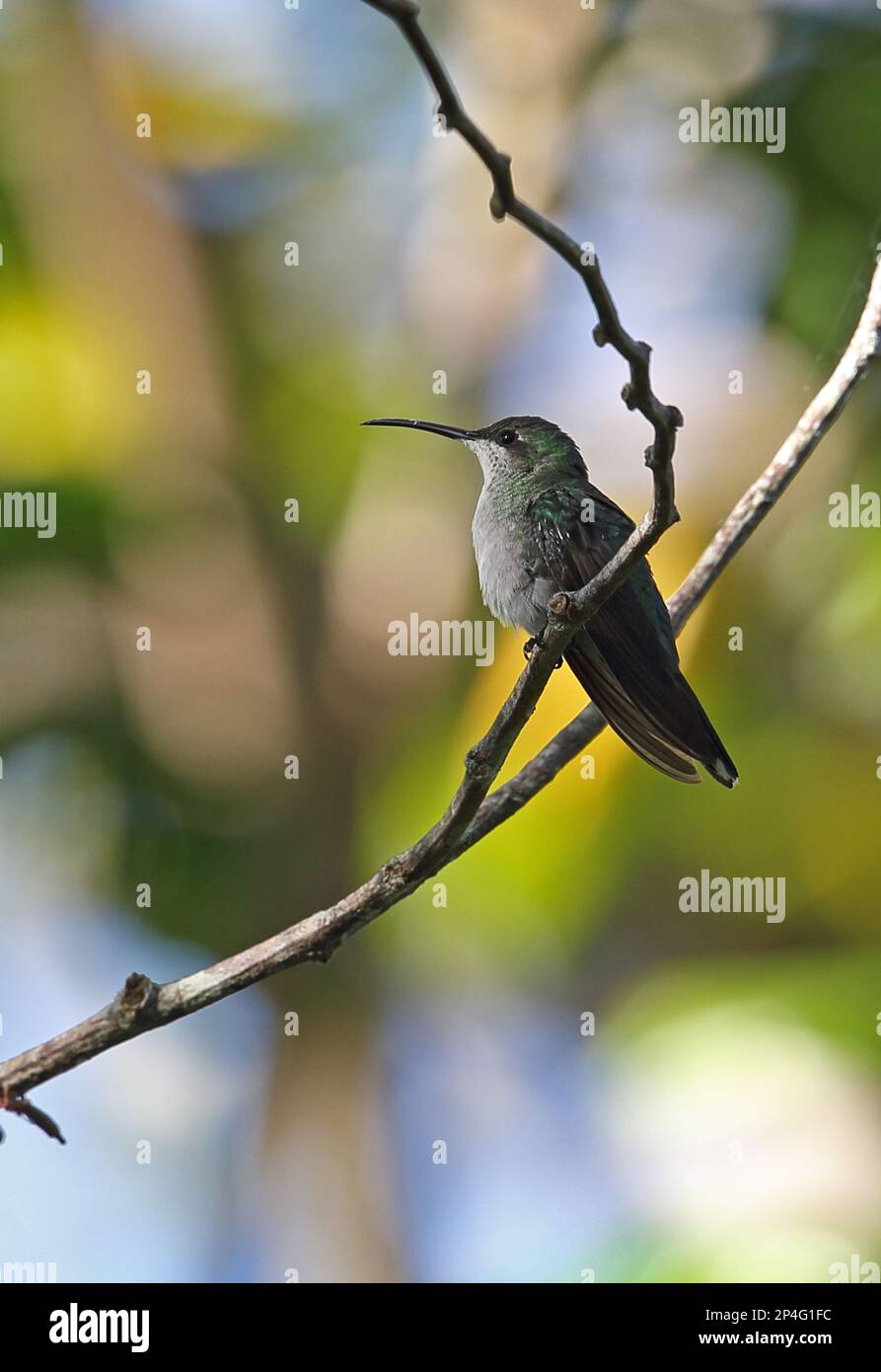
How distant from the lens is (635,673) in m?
3.56

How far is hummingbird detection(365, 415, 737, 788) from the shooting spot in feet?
11.6

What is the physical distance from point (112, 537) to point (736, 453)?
13.4 feet

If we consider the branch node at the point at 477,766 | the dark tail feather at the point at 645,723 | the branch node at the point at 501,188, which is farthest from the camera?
the dark tail feather at the point at 645,723

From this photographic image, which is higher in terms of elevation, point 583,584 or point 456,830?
point 583,584

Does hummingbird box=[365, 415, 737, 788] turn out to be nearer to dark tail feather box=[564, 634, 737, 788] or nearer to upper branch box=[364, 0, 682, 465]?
dark tail feather box=[564, 634, 737, 788]

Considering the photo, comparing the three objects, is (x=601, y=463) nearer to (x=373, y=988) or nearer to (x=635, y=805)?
(x=635, y=805)

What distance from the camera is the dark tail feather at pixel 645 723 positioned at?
11.5 feet

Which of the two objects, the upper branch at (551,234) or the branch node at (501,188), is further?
the branch node at (501,188)

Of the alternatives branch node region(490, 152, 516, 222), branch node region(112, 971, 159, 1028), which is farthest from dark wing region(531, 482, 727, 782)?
branch node region(490, 152, 516, 222)

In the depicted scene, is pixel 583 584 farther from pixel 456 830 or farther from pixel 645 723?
pixel 456 830

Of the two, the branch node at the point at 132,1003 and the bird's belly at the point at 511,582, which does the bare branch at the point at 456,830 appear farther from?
the bird's belly at the point at 511,582

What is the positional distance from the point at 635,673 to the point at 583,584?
13.0 inches

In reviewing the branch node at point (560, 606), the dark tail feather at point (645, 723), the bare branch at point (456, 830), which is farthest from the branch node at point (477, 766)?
the dark tail feather at point (645, 723)

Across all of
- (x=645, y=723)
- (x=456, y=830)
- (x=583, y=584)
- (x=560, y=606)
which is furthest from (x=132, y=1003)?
(x=583, y=584)
